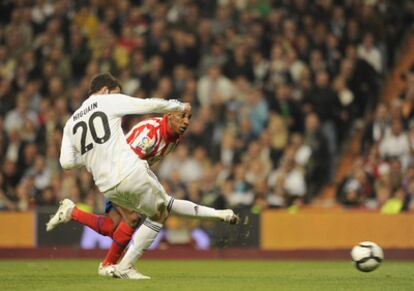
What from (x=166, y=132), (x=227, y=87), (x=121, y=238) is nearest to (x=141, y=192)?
(x=121, y=238)

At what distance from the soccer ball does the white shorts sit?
2190 mm

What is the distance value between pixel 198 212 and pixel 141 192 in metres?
0.88

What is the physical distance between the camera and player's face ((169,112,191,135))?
11.6m

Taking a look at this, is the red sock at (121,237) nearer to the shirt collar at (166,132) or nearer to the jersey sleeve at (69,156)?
the jersey sleeve at (69,156)

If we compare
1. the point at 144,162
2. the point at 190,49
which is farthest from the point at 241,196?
the point at 144,162

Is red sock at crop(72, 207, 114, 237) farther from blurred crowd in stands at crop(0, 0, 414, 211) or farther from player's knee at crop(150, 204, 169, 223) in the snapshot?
blurred crowd in stands at crop(0, 0, 414, 211)

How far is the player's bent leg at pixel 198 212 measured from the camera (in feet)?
37.9

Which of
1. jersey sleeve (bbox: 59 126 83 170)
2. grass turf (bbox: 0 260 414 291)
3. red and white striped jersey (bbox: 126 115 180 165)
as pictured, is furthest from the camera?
red and white striped jersey (bbox: 126 115 180 165)

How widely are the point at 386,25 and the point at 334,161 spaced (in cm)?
293

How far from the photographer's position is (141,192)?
11094 mm

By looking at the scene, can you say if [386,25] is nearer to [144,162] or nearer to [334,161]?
[334,161]

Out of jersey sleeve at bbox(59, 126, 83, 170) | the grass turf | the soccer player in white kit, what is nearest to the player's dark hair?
the soccer player in white kit

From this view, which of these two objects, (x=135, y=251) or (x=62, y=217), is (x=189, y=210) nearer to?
(x=135, y=251)

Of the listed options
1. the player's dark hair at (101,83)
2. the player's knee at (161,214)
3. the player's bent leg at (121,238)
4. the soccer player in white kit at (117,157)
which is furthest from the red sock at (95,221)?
the player's dark hair at (101,83)
